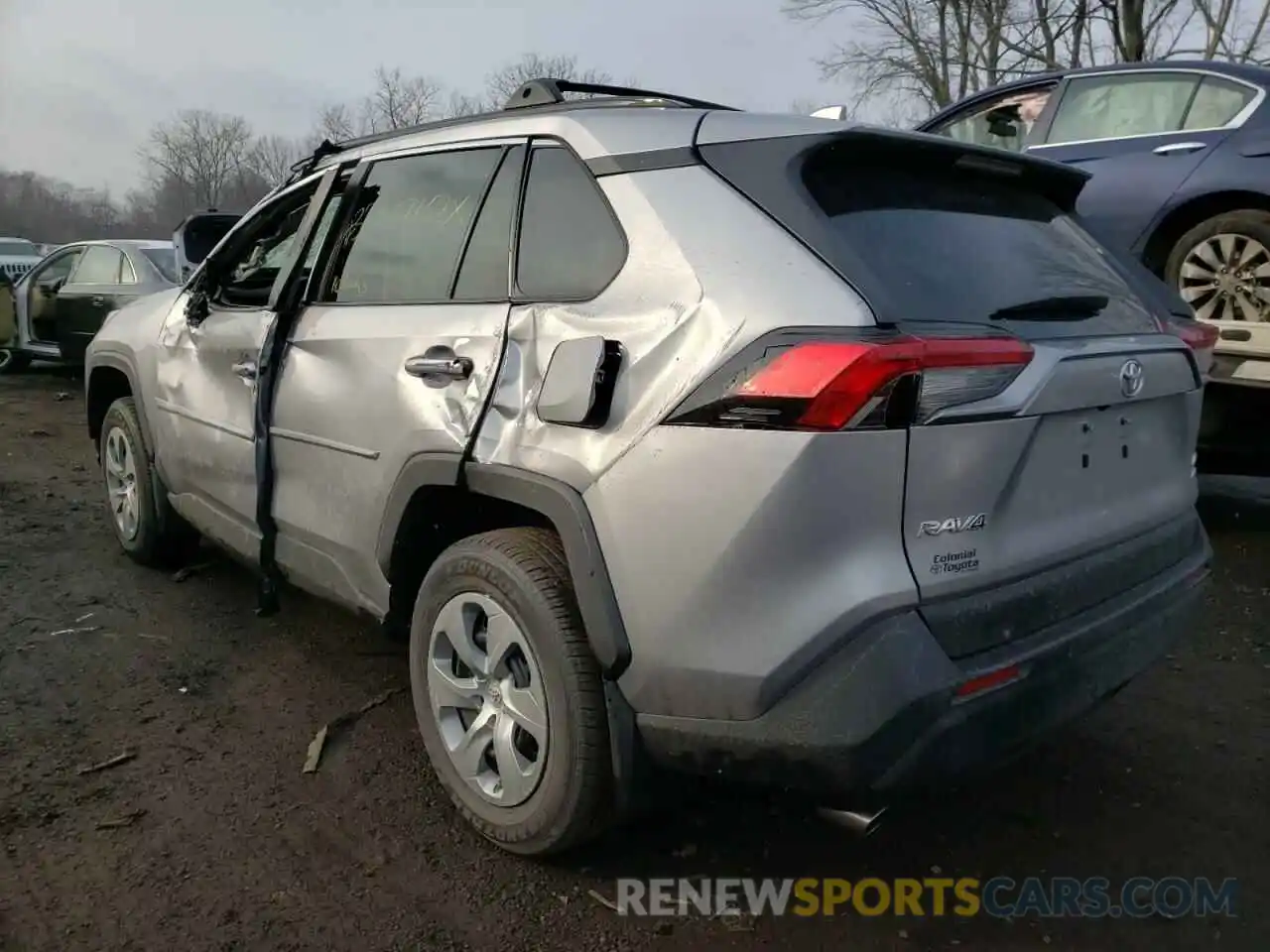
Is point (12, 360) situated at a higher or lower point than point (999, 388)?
lower

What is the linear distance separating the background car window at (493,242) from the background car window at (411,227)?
6 centimetres

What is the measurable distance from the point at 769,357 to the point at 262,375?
6.81 feet

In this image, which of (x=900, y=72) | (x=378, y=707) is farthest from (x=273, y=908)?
(x=900, y=72)

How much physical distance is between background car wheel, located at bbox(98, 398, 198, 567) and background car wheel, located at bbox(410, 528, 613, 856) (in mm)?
2303

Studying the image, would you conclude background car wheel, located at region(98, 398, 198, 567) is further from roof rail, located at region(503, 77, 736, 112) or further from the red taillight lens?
the red taillight lens

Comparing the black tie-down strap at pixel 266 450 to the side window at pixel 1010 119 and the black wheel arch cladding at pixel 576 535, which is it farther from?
the side window at pixel 1010 119

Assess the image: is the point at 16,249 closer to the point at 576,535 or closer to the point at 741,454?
the point at 576,535

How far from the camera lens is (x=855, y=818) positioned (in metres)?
2.16

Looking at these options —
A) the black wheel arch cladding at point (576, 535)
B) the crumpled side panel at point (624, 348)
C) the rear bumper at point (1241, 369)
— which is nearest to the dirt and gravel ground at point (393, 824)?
the black wheel arch cladding at point (576, 535)

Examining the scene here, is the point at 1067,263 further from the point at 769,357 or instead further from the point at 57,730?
the point at 57,730

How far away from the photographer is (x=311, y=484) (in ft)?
10.8

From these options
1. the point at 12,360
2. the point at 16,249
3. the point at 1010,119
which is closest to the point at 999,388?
the point at 1010,119

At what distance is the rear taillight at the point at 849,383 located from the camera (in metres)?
1.97

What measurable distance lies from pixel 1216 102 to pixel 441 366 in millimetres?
4434
